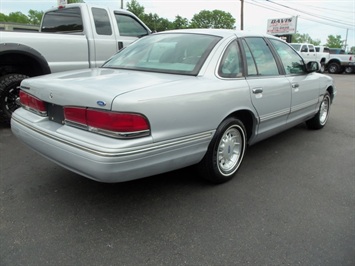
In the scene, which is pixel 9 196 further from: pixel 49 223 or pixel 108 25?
pixel 108 25

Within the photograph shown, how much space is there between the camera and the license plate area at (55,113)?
269 cm

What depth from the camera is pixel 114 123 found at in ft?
7.49

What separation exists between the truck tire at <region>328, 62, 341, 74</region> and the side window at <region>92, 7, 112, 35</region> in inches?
909

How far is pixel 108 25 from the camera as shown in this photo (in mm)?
5973

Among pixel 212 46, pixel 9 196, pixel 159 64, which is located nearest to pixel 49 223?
pixel 9 196

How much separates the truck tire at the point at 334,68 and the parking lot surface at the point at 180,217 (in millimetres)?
23494

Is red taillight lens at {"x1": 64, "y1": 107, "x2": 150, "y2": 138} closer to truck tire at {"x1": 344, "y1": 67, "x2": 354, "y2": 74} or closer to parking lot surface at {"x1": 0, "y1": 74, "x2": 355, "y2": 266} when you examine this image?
parking lot surface at {"x1": 0, "y1": 74, "x2": 355, "y2": 266}

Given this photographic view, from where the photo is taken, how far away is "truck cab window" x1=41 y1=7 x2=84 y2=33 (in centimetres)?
578

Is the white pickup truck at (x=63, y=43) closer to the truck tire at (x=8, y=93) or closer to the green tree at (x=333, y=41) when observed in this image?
the truck tire at (x=8, y=93)

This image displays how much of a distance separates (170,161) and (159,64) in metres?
1.13

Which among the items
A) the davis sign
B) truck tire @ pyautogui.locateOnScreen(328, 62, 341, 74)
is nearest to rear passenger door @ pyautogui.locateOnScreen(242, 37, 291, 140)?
truck tire @ pyautogui.locateOnScreen(328, 62, 341, 74)

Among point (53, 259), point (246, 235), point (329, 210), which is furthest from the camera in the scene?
point (329, 210)

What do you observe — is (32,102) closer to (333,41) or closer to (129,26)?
(129,26)

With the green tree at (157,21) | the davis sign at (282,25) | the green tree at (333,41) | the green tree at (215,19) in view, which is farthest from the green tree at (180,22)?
the green tree at (333,41)
